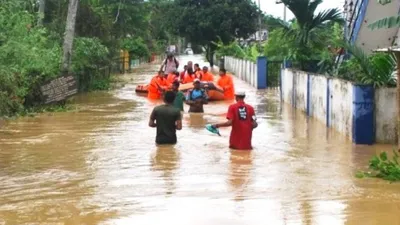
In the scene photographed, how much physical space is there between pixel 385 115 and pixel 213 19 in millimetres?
48744

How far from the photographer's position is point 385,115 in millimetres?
13719

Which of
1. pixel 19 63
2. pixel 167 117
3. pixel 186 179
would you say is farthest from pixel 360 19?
pixel 186 179

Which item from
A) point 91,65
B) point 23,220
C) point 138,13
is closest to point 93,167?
point 23,220

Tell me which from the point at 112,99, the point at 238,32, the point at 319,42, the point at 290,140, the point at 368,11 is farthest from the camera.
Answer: the point at 238,32

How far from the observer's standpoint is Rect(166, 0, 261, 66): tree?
203ft

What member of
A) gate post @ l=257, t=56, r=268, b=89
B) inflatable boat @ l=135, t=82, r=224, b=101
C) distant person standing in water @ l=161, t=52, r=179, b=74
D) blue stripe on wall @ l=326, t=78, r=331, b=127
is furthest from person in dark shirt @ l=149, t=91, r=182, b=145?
gate post @ l=257, t=56, r=268, b=89

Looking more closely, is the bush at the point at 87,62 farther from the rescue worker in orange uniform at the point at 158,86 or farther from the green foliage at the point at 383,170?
the green foliage at the point at 383,170

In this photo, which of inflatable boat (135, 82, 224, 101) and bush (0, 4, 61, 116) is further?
inflatable boat (135, 82, 224, 101)

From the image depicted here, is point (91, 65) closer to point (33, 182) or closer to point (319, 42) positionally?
point (319, 42)

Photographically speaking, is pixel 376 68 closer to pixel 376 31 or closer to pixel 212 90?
pixel 376 31

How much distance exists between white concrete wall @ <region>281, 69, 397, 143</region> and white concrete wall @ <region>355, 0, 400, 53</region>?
2.17m

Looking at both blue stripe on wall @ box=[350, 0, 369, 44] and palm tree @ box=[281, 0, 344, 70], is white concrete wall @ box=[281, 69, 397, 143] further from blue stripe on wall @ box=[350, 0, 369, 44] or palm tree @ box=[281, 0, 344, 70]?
blue stripe on wall @ box=[350, 0, 369, 44]

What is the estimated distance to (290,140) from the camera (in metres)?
14.9

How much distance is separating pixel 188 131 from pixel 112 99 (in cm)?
1158
